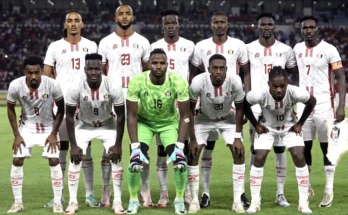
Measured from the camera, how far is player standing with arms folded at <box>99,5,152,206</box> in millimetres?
9727

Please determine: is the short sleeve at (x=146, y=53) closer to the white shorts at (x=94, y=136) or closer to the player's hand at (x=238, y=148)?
the white shorts at (x=94, y=136)

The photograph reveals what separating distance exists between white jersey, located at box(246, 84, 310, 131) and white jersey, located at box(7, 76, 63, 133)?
2.49m

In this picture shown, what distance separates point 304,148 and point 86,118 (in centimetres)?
298

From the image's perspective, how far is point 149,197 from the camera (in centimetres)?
936

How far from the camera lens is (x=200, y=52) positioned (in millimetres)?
9719

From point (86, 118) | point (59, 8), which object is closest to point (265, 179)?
point (86, 118)

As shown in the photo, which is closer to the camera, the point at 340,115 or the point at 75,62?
the point at 340,115

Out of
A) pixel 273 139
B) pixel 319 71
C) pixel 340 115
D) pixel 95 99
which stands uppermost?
pixel 319 71

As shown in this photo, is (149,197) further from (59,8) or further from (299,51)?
(59,8)

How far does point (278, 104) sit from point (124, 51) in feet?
7.65

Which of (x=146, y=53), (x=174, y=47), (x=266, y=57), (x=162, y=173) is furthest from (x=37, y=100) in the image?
(x=266, y=57)

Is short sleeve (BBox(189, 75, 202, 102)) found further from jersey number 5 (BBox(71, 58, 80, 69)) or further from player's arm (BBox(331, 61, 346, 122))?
player's arm (BBox(331, 61, 346, 122))

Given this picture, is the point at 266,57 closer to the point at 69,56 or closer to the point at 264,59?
the point at 264,59

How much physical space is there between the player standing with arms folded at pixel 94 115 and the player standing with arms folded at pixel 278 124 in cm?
166
